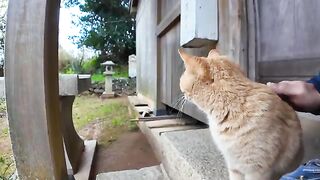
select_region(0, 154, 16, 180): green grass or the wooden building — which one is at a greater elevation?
the wooden building

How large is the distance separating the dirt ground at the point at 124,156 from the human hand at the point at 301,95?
1.77 meters

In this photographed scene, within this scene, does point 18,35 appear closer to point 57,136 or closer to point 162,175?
point 57,136

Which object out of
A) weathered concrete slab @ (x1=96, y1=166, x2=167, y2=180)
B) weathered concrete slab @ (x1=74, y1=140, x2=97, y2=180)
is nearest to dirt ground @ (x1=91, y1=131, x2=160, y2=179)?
weathered concrete slab @ (x1=74, y1=140, x2=97, y2=180)

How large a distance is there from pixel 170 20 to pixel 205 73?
6.87 feet

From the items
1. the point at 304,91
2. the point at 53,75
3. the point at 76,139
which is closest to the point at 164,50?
the point at 76,139

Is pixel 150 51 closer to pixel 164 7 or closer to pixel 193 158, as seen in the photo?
pixel 164 7

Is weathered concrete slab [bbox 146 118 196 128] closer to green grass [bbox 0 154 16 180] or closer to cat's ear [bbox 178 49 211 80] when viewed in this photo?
green grass [bbox 0 154 16 180]

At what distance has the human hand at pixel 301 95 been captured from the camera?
2.84 feet

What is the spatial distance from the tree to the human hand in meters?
12.3

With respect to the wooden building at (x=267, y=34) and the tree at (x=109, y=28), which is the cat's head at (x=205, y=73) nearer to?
the wooden building at (x=267, y=34)

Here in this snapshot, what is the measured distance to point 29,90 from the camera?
1128mm

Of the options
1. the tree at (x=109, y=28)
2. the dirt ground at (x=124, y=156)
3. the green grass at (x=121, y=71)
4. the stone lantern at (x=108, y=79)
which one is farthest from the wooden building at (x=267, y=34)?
the green grass at (x=121, y=71)

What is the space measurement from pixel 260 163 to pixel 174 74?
220 cm

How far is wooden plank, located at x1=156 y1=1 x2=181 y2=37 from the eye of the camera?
264cm
